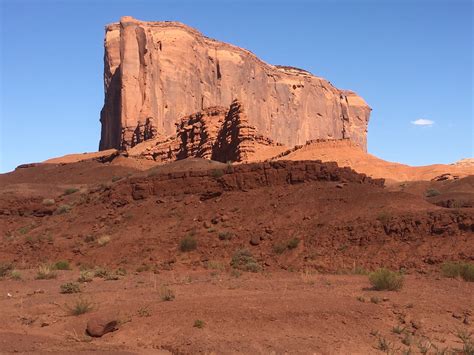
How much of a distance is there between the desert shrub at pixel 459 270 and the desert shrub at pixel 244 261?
543cm

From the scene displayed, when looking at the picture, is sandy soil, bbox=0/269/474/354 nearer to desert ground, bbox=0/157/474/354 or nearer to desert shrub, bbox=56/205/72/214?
desert ground, bbox=0/157/474/354

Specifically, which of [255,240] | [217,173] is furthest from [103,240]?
[255,240]

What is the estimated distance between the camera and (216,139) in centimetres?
4712

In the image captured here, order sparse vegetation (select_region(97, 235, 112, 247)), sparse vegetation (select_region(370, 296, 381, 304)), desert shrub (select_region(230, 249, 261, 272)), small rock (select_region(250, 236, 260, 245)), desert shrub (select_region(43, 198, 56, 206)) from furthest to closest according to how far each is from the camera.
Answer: desert shrub (select_region(43, 198, 56, 206)), sparse vegetation (select_region(97, 235, 112, 247)), small rock (select_region(250, 236, 260, 245)), desert shrub (select_region(230, 249, 261, 272)), sparse vegetation (select_region(370, 296, 381, 304))

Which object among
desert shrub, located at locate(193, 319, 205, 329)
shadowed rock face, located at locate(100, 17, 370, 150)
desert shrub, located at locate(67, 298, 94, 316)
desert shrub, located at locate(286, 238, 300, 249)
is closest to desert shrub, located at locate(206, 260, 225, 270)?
desert shrub, located at locate(286, 238, 300, 249)

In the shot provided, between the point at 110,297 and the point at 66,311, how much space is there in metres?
1.61

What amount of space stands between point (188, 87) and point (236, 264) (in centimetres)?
7046

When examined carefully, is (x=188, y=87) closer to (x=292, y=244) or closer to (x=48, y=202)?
(x=48, y=202)

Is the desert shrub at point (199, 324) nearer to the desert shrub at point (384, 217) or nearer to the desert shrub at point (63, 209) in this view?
the desert shrub at point (384, 217)

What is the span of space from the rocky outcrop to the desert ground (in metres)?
10.9

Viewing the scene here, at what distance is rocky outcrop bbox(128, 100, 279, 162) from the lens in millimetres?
43781

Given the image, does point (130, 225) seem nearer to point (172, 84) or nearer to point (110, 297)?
point (110, 297)

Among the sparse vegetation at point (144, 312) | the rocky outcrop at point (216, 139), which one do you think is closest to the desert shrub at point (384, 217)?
the sparse vegetation at point (144, 312)

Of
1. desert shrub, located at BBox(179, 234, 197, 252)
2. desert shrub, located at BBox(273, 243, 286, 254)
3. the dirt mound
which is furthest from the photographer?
desert shrub, located at BBox(179, 234, 197, 252)
